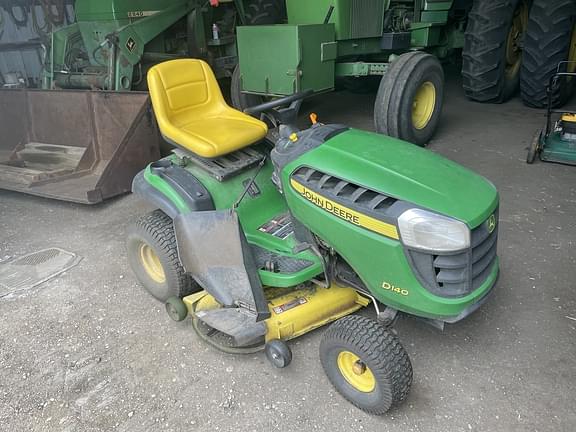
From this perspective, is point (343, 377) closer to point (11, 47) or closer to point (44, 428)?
point (44, 428)

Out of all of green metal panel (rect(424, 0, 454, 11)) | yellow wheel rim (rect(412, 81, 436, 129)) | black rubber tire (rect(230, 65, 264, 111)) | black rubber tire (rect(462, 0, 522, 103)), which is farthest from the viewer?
black rubber tire (rect(230, 65, 264, 111))

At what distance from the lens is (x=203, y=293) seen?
237 centimetres

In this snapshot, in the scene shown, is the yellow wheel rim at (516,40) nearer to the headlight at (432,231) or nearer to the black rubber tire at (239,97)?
the black rubber tire at (239,97)

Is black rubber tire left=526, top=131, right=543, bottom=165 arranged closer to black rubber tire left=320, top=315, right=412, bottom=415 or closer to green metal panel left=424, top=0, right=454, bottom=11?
green metal panel left=424, top=0, right=454, bottom=11

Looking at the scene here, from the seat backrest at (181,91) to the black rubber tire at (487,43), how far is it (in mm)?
3439

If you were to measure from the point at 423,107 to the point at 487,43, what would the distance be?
1192mm

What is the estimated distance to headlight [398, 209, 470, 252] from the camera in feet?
5.36

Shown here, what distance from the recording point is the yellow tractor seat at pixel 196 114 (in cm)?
242

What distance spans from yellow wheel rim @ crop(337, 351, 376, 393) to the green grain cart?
2.66m

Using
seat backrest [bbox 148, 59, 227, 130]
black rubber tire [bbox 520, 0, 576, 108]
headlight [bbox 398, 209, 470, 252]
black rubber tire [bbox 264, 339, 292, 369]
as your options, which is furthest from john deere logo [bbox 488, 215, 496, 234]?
black rubber tire [bbox 520, 0, 576, 108]

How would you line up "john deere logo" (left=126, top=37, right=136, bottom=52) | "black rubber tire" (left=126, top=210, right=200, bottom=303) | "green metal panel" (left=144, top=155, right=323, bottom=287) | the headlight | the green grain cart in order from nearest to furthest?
the headlight < "green metal panel" (left=144, top=155, right=323, bottom=287) < "black rubber tire" (left=126, top=210, right=200, bottom=303) < the green grain cart < "john deere logo" (left=126, top=37, right=136, bottom=52)

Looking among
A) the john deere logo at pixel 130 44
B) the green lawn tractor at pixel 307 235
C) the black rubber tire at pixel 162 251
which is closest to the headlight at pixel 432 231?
the green lawn tractor at pixel 307 235

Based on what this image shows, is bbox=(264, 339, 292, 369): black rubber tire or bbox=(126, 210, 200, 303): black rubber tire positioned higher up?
bbox=(126, 210, 200, 303): black rubber tire

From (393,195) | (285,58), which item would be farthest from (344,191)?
(285,58)
